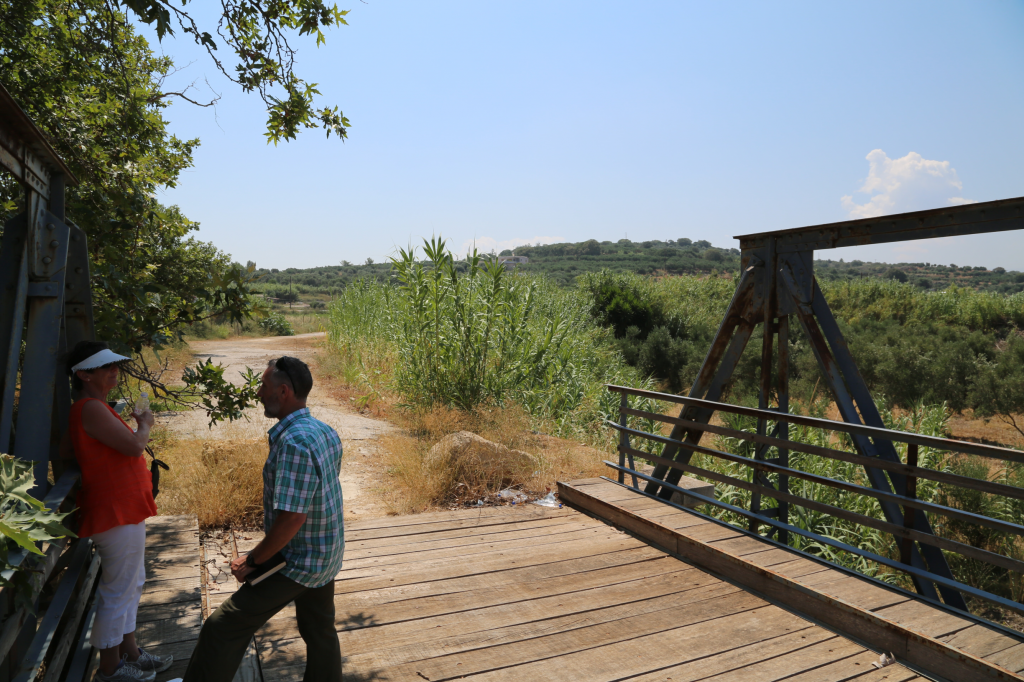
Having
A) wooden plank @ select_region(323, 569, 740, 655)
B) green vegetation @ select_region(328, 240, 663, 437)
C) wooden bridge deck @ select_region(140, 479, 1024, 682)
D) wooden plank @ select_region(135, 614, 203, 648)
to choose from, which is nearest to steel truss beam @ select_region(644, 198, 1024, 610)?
wooden bridge deck @ select_region(140, 479, 1024, 682)

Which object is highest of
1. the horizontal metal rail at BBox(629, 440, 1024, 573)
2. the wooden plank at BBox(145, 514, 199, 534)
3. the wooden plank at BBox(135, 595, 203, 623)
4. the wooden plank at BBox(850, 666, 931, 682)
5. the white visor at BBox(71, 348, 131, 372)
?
the white visor at BBox(71, 348, 131, 372)

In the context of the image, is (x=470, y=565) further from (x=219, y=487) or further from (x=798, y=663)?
(x=219, y=487)

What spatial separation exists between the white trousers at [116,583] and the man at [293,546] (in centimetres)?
48

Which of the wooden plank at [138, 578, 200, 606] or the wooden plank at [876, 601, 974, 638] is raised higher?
the wooden plank at [138, 578, 200, 606]

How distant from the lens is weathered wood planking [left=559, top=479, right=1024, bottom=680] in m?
3.27

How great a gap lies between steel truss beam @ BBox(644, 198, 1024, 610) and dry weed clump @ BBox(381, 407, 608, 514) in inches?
83.7

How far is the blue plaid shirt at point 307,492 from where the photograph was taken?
250 centimetres

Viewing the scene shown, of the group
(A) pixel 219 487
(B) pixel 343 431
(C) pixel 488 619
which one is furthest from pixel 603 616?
(B) pixel 343 431

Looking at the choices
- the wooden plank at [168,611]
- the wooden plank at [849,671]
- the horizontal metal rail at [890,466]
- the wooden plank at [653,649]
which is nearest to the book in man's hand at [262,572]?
the wooden plank at [653,649]

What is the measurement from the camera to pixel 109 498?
278 cm

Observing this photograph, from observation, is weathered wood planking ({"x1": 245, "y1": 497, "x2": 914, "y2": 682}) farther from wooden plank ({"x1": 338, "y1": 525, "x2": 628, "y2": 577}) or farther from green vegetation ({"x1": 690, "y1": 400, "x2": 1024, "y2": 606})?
green vegetation ({"x1": 690, "y1": 400, "x2": 1024, "y2": 606})

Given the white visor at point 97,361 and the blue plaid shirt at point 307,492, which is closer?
the blue plaid shirt at point 307,492

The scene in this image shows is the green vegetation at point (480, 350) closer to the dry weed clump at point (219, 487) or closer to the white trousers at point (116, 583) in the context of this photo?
the dry weed clump at point (219, 487)

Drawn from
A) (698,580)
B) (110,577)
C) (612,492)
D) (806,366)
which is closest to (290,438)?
(110,577)
